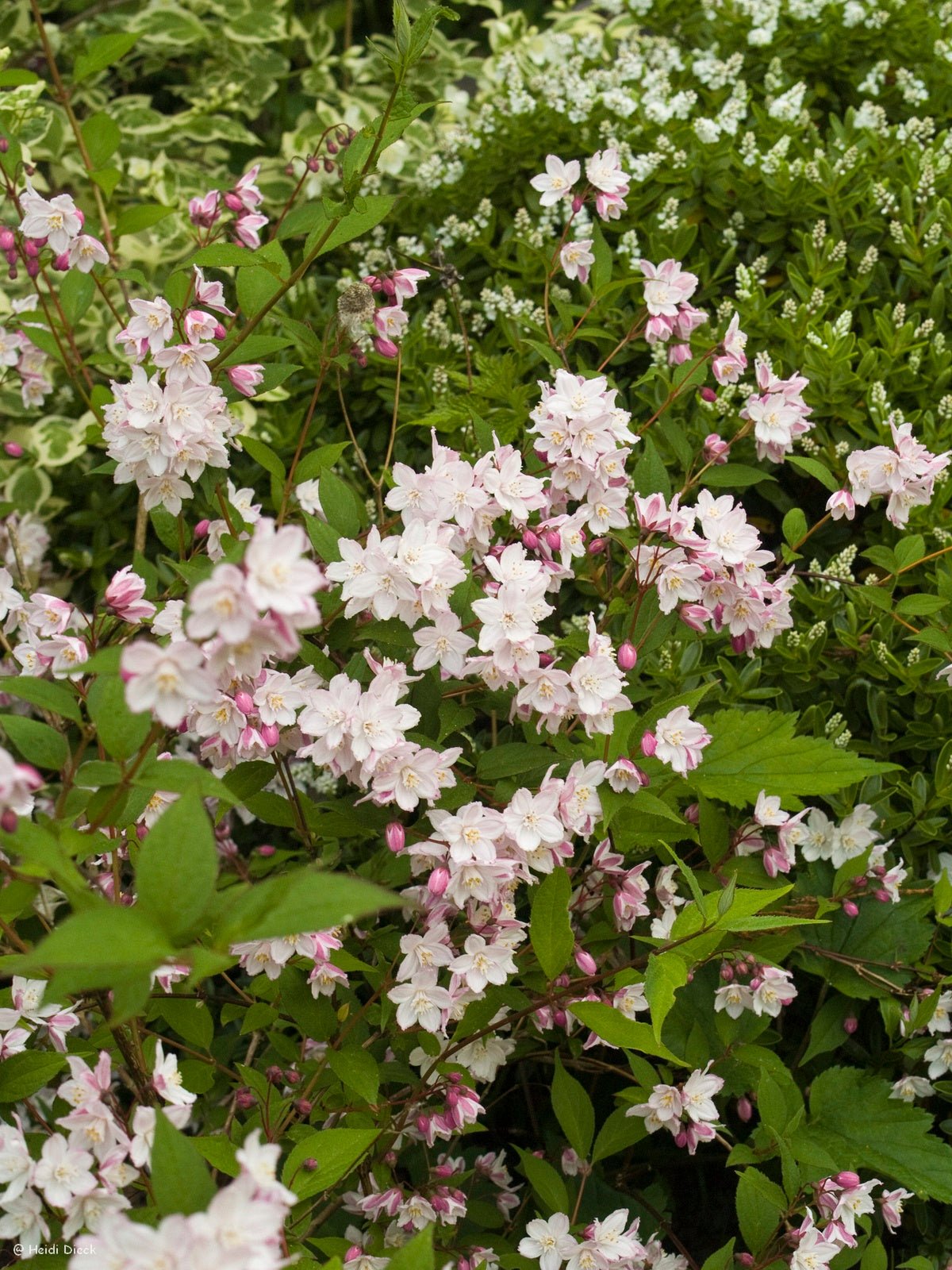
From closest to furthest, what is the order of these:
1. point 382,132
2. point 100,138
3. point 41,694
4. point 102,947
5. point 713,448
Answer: point 102,947, point 41,694, point 382,132, point 713,448, point 100,138

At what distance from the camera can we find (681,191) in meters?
2.66

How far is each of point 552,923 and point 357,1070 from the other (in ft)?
1.06

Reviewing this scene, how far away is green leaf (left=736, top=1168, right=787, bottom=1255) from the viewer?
156 cm

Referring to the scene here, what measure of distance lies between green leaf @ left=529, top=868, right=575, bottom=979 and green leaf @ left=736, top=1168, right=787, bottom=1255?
414mm

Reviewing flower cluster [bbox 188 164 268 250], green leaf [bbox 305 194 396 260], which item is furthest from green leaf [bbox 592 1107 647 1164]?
flower cluster [bbox 188 164 268 250]

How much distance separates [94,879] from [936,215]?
2.10 meters

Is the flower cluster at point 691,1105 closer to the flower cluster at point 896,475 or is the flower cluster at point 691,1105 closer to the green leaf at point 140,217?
the flower cluster at point 896,475

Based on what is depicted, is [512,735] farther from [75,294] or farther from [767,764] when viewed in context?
[75,294]

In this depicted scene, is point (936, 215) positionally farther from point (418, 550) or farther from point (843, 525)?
point (418, 550)

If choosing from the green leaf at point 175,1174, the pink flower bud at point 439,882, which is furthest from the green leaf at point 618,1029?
the green leaf at point 175,1174

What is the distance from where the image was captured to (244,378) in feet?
5.64

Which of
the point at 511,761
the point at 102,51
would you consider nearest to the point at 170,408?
the point at 511,761

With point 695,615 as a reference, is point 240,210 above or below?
above

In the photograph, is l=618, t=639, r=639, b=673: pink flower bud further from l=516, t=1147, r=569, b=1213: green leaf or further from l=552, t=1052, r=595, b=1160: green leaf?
l=516, t=1147, r=569, b=1213: green leaf
